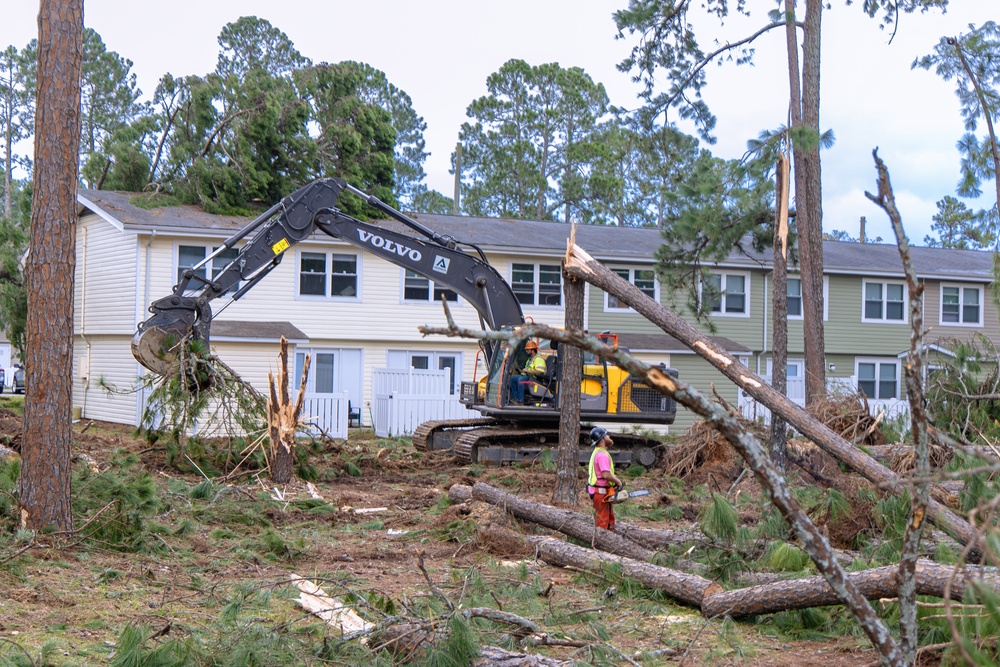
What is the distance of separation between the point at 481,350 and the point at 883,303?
53.1ft

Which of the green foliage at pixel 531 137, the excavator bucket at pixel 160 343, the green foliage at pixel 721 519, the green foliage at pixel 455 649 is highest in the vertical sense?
the green foliage at pixel 531 137

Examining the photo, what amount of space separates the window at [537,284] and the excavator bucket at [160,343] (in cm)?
1348

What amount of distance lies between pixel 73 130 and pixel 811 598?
744cm

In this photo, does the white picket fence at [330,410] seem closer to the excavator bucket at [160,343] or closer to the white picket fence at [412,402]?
the white picket fence at [412,402]

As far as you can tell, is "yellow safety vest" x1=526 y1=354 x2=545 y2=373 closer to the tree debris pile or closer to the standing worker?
the tree debris pile

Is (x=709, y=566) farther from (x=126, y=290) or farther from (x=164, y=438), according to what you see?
(x=126, y=290)

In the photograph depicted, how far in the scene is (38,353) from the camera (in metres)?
9.19

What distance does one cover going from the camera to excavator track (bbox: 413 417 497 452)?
63.6ft

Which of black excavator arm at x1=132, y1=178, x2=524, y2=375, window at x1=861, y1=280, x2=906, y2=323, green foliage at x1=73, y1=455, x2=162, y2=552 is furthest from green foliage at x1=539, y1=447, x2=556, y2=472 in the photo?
window at x1=861, y1=280, x2=906, y2=323

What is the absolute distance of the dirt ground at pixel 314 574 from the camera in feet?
21.5

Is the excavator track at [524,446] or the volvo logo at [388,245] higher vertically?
the volvo logo at [388,245]

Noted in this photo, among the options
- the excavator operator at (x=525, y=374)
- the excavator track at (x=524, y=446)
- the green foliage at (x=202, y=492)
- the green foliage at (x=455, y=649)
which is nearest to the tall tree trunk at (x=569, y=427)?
the green foliage at (x=202, y=492)

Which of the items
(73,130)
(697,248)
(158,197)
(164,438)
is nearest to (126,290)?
(158,197)

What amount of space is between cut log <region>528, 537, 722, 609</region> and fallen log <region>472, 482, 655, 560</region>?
23 cm
